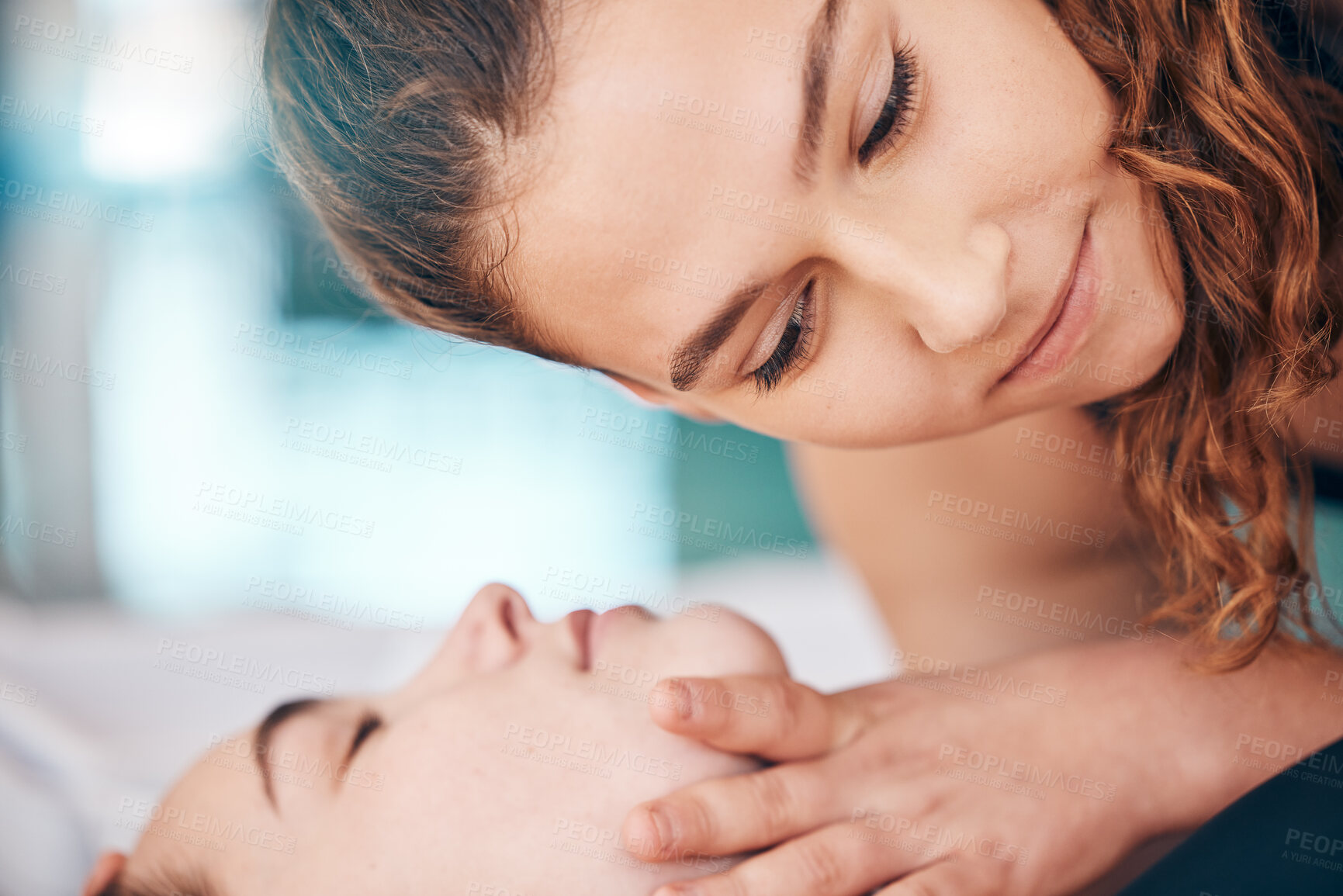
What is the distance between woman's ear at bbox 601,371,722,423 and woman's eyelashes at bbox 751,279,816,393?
0.12m

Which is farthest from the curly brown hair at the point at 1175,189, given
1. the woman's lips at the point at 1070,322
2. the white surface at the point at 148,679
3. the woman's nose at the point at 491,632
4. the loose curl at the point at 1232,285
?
the white surface at the point at 148,679

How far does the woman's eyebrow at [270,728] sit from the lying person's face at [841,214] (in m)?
0.54

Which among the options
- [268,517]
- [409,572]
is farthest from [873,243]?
[268,517]

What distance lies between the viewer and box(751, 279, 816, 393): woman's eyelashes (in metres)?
0.76

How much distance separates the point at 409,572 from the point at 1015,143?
5.57 feet

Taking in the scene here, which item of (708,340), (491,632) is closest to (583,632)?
(491,632)

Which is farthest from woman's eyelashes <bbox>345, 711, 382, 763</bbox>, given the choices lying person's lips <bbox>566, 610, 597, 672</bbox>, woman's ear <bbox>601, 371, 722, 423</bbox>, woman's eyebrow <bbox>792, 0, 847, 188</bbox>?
woman's eyebrow <bbox>792, 0, 847, 188</bbox>

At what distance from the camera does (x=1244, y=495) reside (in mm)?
1001

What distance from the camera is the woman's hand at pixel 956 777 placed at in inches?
30.6

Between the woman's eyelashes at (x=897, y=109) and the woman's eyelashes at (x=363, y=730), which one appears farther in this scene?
the woman's eyelashes at (x=363, y=730)

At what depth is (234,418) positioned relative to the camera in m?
2.07

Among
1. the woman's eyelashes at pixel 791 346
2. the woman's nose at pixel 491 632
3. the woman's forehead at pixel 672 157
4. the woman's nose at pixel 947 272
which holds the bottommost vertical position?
the woman's nose at pixel 491 632

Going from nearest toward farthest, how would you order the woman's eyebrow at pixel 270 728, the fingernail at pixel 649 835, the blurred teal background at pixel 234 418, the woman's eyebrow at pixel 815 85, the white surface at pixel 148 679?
the woman's eyebrow at pixel 815 85 < the fingernail at pixel 649 835 < the woman's eyebrow at pixel 270 728 < the white surface at pixel 148 679 < the blurred teal background at pixel 234 418

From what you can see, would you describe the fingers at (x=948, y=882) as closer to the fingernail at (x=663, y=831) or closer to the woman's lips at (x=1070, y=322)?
the fingernail at (x=663, y=831)
